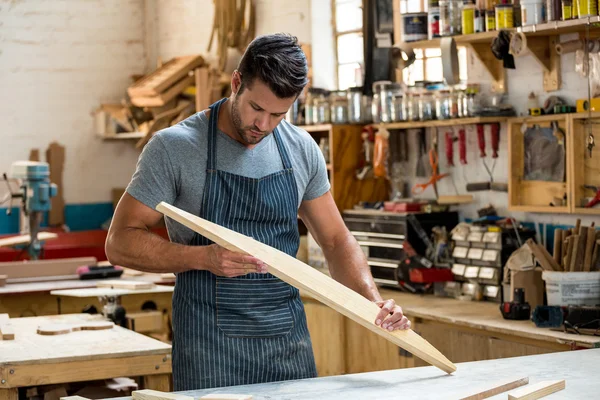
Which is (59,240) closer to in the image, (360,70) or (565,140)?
(360,70)

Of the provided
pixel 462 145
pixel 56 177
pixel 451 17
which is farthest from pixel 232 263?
pixel 56 177

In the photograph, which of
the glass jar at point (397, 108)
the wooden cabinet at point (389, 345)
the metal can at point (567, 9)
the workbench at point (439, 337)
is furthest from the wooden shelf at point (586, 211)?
the glass jar at point (397, 108)

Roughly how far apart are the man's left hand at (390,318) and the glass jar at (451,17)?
270cm

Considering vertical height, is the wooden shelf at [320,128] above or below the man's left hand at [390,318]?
above

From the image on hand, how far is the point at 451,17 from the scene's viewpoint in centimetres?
496

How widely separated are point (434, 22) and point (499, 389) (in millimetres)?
3076

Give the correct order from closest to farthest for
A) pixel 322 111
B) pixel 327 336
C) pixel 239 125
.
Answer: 1. pixel 239 125
2. pixel 327 336
3. pixel 322 111

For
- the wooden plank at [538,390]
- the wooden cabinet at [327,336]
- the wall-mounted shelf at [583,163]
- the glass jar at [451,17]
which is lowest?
the wooden cabinet at [327,336]

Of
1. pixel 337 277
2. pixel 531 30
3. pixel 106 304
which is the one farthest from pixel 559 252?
pixel 106 304

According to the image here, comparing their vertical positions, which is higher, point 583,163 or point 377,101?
point 377,101

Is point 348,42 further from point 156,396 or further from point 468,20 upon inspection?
point 156,396

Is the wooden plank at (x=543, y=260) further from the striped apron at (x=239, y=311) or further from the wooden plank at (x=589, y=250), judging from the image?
the striped apron at (x=239, y=311)

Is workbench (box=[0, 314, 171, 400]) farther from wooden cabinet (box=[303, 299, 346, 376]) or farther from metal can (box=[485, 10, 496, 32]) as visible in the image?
metal can (box=[485, 10, 496, 32])

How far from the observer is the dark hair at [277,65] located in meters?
2.57
